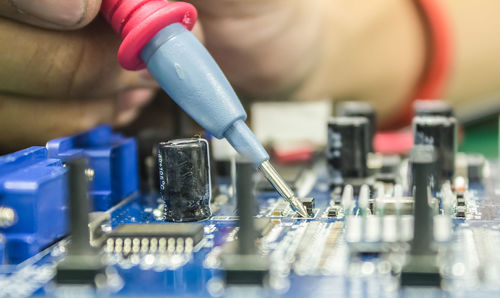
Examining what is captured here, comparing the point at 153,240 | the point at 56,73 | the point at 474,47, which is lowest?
the point at 153,240

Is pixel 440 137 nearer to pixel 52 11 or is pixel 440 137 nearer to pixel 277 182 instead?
pixel 277 182

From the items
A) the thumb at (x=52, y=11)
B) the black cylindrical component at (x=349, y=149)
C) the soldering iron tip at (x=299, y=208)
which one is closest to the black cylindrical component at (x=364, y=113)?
the black cylindrical component at (x=349, y=149)

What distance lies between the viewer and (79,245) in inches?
27.1

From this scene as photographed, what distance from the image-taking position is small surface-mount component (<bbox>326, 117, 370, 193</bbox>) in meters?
1.10

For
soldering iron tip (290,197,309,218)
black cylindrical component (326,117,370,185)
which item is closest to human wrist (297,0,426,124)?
black cylindrical component (326,117,370,185)

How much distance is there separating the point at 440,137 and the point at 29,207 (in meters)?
0.68

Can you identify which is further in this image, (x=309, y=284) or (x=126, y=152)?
(x=126, y=152)

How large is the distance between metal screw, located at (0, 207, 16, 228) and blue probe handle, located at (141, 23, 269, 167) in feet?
0.88

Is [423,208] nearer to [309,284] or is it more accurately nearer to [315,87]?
[309,284]

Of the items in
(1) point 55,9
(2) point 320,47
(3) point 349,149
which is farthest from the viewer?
(2) point 320,47

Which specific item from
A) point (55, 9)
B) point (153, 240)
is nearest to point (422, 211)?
point (153, 240)

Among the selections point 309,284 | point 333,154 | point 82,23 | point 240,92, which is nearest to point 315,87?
point 240,92

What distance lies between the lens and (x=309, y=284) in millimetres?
639

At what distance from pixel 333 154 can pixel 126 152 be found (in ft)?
1.17
